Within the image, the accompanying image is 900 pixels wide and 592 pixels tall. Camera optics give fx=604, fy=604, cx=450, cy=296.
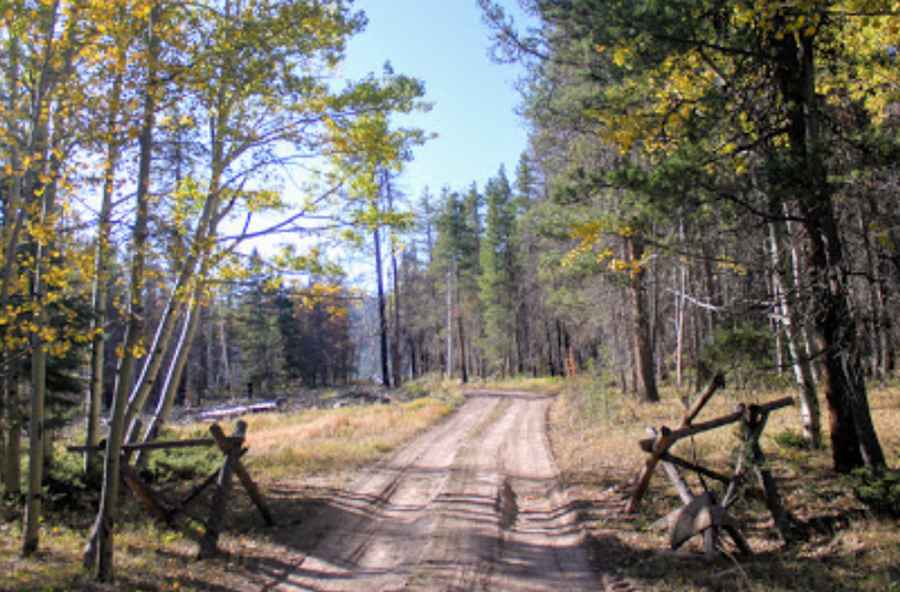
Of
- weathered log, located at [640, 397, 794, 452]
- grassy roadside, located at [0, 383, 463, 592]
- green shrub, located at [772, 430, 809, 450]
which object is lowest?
grassy roadside, located at [0, 383, 463, 592]

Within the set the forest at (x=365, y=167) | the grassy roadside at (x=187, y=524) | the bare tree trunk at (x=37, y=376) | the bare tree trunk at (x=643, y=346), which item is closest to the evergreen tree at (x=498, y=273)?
the bare tree trunk at (x=643, y=346)

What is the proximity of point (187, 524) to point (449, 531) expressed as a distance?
11.8 ft

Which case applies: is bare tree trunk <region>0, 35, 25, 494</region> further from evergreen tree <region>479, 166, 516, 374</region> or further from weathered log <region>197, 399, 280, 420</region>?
evergreen tree <region>479, 166, 516, 374</region>

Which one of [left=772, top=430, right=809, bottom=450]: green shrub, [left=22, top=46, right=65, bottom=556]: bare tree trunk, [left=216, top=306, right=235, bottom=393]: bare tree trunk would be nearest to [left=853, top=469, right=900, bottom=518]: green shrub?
[left=772, top=430, right=809, bottom=450]: green shrub

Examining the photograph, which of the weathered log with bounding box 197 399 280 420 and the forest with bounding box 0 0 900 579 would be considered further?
the weathered log with bounding box 197 399 280 420

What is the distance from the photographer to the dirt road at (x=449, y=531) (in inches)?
249

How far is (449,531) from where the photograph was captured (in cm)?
783

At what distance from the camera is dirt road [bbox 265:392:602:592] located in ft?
20.7

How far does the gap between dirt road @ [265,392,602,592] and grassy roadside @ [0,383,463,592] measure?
62cm

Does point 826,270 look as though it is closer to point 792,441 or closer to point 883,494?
point 883,494

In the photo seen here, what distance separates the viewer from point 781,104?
7504 mm

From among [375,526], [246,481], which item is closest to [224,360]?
[246,481]

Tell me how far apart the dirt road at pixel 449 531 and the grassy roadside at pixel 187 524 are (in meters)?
0.62

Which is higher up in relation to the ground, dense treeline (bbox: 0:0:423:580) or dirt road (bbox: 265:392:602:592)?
dense treeline (bbox: 0:0:423:580)
